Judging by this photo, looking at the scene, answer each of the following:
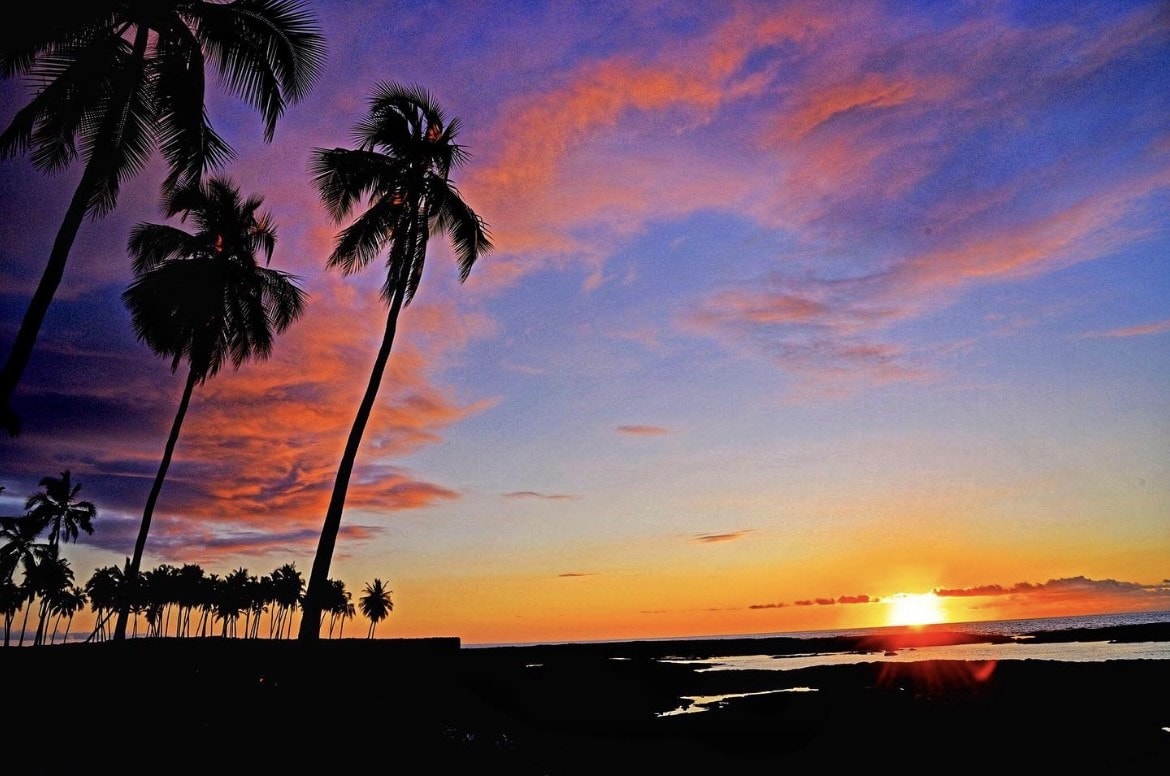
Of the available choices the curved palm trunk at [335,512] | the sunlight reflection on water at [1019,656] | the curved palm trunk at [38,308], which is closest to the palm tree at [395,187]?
the curved palm trunk at [335,512]

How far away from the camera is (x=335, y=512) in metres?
18.5

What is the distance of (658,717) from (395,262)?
19535mm

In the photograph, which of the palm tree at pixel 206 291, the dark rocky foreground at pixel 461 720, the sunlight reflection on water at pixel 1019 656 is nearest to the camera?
the dark rocky foreground at pixel 461 720

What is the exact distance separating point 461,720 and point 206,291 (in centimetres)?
1887

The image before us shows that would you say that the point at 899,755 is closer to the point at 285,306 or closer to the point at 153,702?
the point at 153,702

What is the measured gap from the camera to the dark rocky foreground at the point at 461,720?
1093 centimetres

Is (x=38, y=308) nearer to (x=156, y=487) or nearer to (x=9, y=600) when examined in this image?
(x=156, y=487)

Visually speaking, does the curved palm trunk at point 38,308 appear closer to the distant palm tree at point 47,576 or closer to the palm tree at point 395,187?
the palm tree at point 395,187

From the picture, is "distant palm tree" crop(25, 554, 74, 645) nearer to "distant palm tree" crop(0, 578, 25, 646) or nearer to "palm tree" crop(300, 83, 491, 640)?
"distant palm tree" crop(0, 578, 25, 646)

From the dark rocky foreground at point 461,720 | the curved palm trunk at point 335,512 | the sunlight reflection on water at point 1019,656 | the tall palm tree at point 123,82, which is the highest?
the tall palm tree at point 123,82

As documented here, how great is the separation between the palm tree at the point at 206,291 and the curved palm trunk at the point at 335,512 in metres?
9.62

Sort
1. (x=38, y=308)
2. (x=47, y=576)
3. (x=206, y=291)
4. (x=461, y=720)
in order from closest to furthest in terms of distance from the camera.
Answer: (x=38, y=308) < (x=461, y=720) < (x=206, y=291) < (x=47, y=576)

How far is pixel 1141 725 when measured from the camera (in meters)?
21.4

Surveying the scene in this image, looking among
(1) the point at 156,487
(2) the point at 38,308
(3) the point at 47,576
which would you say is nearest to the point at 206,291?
(1) the point at 156,487
